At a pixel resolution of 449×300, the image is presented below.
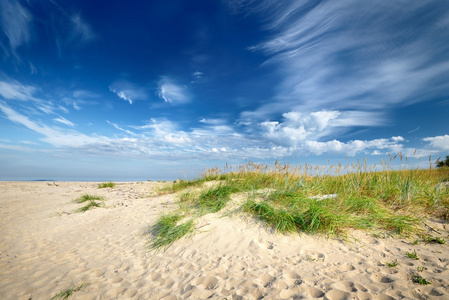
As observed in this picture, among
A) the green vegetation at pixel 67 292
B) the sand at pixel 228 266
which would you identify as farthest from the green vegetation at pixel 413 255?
the green vegetation at pixel 67 292

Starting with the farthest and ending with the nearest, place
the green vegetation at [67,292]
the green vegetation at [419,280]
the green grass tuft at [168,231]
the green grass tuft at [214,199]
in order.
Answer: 1. the green grass tuft at [214,199]
2. the green grass tuft at [168,231]
3. the green vegetation at [67,292]
4. the green vegetation at [419,280]

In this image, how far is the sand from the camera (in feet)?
8.57

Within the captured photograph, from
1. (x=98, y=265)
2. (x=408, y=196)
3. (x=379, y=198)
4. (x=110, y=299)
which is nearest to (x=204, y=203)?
(x=98, y=265)

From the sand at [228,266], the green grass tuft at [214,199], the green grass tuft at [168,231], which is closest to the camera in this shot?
the sand at [228,266]

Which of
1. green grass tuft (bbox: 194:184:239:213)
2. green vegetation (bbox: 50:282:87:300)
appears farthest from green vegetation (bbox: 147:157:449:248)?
green vegetation (bbox: 50:282:87:300)

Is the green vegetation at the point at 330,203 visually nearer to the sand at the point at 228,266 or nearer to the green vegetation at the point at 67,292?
the sand at the point at 228,266

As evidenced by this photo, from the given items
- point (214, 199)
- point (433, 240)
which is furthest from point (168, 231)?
point (433, 240)

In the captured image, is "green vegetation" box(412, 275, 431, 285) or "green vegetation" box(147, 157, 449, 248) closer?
"green vegetation" box(412, 275, 431, 285)

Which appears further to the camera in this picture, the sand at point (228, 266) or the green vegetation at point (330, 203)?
the green vegetation at point (330, 203)

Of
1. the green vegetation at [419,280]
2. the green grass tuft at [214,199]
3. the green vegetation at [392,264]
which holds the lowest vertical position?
the green vegetation at [419,280]

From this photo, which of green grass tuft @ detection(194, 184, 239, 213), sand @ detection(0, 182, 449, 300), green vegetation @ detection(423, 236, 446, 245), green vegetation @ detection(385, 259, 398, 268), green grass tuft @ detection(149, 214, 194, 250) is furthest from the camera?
green grass tuft @ detection(194, 184, 239, 213)

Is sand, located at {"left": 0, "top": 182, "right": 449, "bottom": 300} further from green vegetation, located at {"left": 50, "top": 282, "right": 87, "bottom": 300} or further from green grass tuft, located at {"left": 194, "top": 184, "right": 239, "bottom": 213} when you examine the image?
green grass tuft, located at {"left": 194, "top": 184, "right": 239, "bottom": 213}

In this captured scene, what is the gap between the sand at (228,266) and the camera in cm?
261

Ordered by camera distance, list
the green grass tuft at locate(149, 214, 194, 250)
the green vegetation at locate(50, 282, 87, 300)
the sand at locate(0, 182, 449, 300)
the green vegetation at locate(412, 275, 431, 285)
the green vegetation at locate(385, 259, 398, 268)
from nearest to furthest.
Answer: the green vegetation at locate(412, 275, 431, 285) → the sand at locate(0, 182, 449, 300) → the green vegetation at locate(385, 259, 398, 268) → the green vegetation at locate(50, 282, 87, 300) → the green grass tuft at locate(149, 214, 194, 250)
